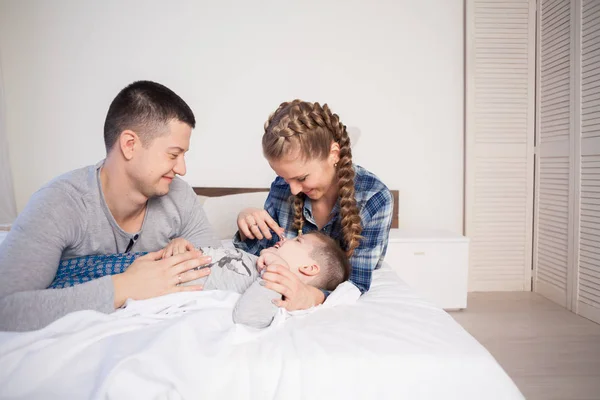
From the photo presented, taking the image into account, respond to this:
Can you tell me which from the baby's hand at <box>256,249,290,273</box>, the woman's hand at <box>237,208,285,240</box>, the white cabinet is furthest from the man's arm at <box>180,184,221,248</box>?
the white cabinet

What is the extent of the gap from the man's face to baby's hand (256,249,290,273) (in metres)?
0.41

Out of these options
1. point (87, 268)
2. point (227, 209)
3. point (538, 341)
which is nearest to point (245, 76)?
point (227, 209)

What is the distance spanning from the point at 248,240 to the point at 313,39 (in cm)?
186

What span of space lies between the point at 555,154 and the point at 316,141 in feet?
7.30

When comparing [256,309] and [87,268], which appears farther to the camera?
[87,268]

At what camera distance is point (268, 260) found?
142 centimetres

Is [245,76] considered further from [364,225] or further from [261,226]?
[364,225]

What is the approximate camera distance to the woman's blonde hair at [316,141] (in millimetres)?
1441

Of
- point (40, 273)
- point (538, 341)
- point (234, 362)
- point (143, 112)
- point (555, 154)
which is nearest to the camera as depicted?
point (234, 362)

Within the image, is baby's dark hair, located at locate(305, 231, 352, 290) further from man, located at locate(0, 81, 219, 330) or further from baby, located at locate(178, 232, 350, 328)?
man, located at locate(0, 81, 219, 330)

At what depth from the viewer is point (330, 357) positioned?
0.94m

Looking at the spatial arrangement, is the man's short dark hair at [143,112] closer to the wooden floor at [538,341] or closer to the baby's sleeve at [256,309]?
the baby's sleeve at [256,309]

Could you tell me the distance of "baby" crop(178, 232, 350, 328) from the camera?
138 cm

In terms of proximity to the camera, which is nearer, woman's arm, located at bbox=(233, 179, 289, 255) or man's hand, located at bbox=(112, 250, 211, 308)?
man's hand, located at bbox=(112, 250, 211, 308)
